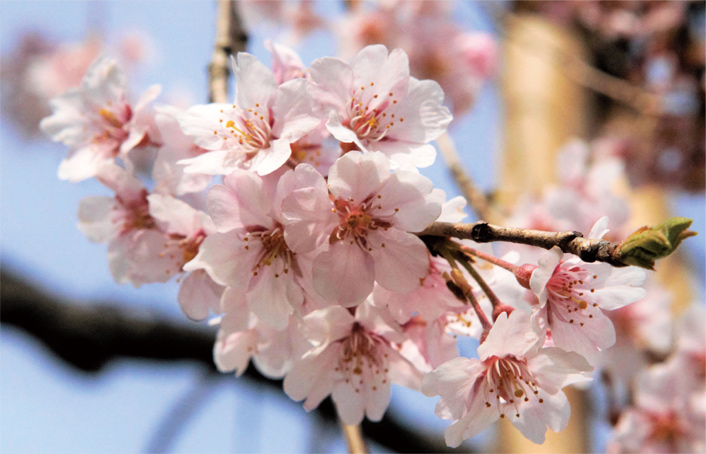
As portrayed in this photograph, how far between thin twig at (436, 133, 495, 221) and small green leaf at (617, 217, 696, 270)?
67 cm

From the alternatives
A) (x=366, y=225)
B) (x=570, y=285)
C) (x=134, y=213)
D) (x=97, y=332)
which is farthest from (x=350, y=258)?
(x=97, y=332)

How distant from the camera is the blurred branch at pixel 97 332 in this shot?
2.06 metres

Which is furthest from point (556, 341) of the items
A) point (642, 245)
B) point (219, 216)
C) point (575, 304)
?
point (219, 216)

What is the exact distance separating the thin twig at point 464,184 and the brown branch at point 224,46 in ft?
1.51

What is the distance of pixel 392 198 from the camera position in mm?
596

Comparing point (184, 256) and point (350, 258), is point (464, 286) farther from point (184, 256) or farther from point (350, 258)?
point (184, 256)

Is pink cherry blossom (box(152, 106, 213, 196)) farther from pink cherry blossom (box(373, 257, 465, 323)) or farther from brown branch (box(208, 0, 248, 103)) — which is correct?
pink cherry blossom (box(373, 257, 465, 323))

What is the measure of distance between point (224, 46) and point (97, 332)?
1.50 metres

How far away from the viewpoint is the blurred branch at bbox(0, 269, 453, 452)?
2059 mm

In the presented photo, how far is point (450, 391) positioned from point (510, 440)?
1.25m

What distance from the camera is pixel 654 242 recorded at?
45cm

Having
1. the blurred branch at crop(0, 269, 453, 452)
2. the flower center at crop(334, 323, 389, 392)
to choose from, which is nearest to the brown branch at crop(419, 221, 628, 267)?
the flower center at crop(334, 323, 389, 392)

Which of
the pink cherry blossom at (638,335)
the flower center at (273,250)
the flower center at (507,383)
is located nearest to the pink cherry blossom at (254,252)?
the flower center at (273,250)

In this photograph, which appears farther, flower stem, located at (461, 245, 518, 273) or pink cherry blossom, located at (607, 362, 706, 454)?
pink cherry blossom, located at (607, 362, 706, 454)
